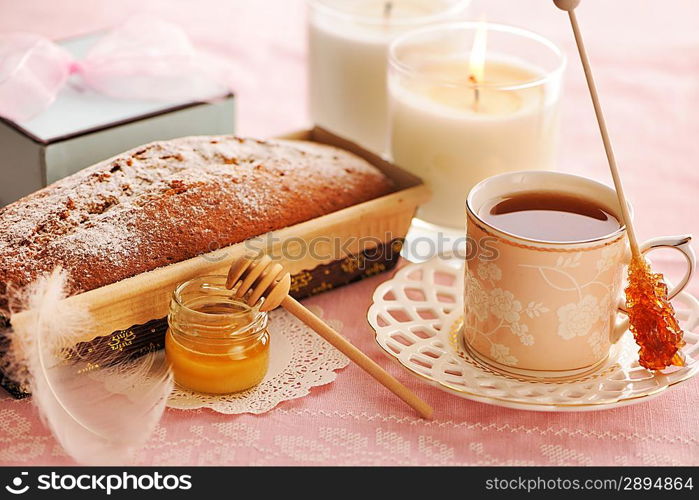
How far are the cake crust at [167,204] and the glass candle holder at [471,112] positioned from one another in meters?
0.11

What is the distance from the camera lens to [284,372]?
1221 millimetres

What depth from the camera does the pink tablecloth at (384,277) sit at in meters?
1.09

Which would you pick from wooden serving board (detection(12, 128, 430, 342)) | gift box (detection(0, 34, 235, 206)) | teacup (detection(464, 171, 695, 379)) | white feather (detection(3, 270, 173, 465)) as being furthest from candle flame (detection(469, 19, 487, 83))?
white feather (detection(3, 270, 173, 465))

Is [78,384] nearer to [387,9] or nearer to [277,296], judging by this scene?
[277,296]

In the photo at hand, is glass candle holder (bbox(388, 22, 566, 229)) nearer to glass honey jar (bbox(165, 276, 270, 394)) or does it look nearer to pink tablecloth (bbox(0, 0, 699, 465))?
pink tablecloth (bbox(0, 0, 699, 465))

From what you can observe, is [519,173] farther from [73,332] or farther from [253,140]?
[73,332]

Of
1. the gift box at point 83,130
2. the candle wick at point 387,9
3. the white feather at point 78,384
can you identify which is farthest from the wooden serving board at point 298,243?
the candle wick at point 387,9

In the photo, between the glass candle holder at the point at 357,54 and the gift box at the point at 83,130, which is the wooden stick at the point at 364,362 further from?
the glass candle holder at the point at 357,54

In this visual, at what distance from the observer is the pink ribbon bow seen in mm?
1488

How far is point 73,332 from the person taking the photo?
1.10 m

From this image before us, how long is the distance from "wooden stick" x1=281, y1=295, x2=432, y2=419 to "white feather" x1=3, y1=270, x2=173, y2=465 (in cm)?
18

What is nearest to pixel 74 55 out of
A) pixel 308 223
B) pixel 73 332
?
pixel 308 223
